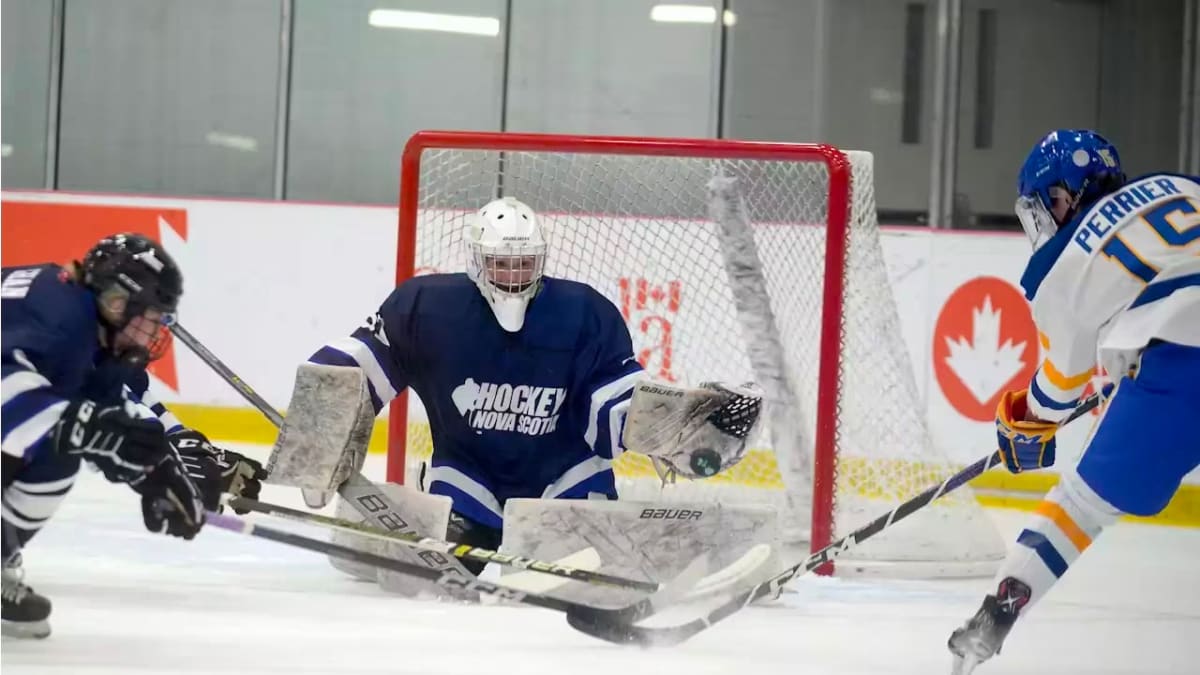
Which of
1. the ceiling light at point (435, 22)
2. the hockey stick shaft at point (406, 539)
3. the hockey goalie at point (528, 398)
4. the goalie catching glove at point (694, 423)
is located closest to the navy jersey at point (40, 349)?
the hockey stick shaft at point (406, 539)

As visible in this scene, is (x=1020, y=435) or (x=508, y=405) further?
(x=508, y=405)

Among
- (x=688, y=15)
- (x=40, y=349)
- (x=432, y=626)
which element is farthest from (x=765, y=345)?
(x=688, y=15)

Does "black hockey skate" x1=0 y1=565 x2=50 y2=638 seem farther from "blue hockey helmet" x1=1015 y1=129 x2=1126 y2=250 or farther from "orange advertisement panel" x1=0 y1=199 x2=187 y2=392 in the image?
"orange advertisement panel" x1=0 y1=199 x2=187 y2=392

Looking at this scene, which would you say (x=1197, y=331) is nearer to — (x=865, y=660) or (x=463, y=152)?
(x=865, y=660)

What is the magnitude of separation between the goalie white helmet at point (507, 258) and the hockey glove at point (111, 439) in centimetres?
85

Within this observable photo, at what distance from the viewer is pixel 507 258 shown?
2670 mm

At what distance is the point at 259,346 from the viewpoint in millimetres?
4820

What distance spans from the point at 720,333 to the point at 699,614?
1.35 metres

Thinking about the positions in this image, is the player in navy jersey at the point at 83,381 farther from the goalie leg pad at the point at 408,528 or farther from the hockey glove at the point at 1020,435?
the hockey glove at the point at 1020,435

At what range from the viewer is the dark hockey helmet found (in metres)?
2.00

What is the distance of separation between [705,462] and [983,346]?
6.97 ft

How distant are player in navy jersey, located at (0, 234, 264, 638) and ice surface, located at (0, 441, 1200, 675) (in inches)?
9.3

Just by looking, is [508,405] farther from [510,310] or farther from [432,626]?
[432,626]

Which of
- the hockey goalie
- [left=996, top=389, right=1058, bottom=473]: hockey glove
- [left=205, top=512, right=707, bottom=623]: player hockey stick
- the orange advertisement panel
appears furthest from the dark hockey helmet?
the orange advertisement panel
